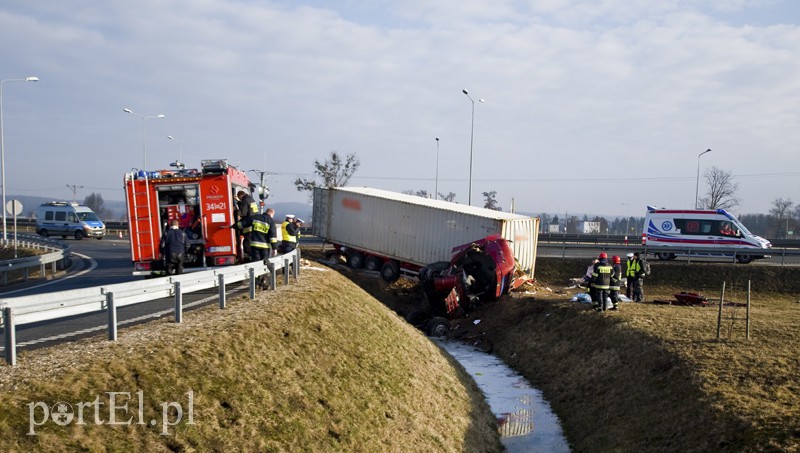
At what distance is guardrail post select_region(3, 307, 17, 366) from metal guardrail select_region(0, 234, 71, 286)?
12.9m

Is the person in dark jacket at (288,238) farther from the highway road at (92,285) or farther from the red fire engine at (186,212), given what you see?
the highway road at (92,285)

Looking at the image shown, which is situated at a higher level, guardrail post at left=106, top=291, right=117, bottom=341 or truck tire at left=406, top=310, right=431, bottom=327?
guardrail post at left=106, top=291, right=117, bottom=341

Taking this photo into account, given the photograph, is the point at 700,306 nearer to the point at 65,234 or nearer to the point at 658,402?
the point at 658,402

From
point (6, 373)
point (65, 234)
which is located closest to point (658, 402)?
point (6, 373)

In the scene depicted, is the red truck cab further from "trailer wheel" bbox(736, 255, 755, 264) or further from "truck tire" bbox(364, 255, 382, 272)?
"trailer wheel" bbox(736, 255, 755, 264)

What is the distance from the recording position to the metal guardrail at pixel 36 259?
18359 millimetres

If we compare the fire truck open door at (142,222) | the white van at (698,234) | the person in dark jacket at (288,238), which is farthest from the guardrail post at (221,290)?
the white van at (698,234)

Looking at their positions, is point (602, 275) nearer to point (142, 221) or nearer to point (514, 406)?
point (514, 406)

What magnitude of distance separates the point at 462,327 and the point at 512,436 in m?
8.82

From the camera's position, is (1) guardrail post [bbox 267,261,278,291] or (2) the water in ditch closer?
(2) the water in ditch

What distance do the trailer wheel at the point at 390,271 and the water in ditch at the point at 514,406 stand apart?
7432mm

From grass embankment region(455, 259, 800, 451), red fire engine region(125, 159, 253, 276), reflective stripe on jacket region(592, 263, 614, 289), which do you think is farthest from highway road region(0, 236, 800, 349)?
reflective stripe on jacket region(592, 263, 614, 289)

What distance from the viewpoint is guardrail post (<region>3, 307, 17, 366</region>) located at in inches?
265

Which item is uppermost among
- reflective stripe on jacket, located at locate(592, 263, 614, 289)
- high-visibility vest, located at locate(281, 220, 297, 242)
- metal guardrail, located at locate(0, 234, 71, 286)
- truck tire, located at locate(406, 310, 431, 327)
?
high-visibility vest, located at locate(281, 220, 297, 242)
